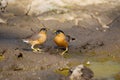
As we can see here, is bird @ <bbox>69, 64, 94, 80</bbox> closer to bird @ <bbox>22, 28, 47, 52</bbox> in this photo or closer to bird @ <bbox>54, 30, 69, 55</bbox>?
bird @ <bbox>54, 30, 69, 55</bbox>

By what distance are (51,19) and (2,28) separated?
1.73 meters

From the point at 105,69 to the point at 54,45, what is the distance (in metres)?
2.33

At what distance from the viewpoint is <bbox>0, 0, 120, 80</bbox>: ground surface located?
9.30m

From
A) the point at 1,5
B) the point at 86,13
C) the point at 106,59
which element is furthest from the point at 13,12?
the point at 106,59

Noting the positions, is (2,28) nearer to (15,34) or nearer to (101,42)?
(15,34)

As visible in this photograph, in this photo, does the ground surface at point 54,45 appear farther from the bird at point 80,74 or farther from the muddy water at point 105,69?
the bird at point 80,74

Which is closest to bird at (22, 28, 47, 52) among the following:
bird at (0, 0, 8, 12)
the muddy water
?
the muddy water

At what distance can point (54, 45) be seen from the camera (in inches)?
465

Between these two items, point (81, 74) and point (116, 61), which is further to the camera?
point (116, 61)

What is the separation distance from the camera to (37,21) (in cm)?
1384

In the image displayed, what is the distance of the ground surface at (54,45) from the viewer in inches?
366

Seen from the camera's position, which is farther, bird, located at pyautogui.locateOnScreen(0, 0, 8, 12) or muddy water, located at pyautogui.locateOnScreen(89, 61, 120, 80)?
bird, located at pyautogui.locateOnScreen(0, 0, 8, 12)

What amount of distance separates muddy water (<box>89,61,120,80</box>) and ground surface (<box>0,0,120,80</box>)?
9cm

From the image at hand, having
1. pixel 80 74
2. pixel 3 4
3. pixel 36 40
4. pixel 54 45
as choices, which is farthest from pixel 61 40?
pixel 3 4
